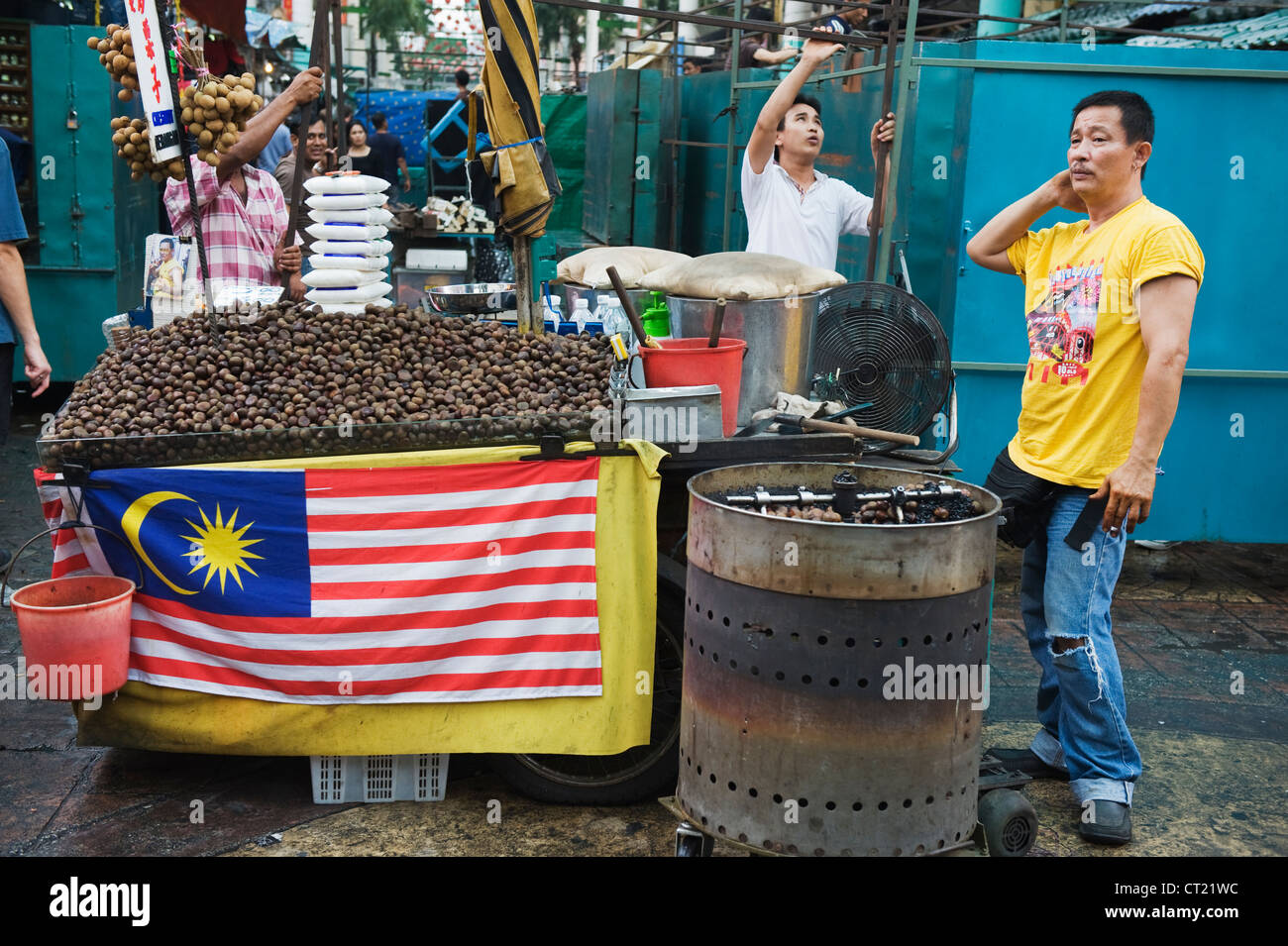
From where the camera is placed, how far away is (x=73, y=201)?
949cm

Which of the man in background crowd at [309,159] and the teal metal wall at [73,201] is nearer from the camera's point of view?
the man in background crowd at [309,159]

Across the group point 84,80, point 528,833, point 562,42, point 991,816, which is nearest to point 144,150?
point 528,833

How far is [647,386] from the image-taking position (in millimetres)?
4035

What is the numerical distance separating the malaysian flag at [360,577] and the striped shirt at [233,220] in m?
2.25

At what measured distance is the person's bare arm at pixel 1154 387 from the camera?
3.65 metres

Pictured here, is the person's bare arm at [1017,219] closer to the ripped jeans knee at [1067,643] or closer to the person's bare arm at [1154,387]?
the person's bare arm at [1154,387]

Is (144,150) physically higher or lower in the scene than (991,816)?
higher

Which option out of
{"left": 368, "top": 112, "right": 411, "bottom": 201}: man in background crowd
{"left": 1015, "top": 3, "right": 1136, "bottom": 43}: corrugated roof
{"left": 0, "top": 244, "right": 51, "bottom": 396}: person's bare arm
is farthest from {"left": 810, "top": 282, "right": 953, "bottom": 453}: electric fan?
{"left": 368, "top": 112, "right": 411, "bottom": 201}: man in background crowd

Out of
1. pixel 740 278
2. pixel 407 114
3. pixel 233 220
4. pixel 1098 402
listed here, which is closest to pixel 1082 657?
pixel 1098 402

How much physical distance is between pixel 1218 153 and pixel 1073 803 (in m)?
4.06

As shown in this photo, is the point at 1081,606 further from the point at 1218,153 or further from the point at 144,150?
the point at 144,150

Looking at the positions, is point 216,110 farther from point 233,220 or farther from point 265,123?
point 233,220

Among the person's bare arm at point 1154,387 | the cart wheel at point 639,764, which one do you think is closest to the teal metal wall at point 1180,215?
the person's bare arm at point 1154,387

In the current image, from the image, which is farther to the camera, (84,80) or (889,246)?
(84,80)
